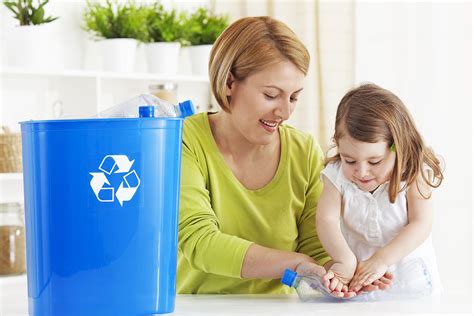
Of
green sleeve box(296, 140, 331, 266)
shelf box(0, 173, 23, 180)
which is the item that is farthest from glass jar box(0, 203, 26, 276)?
green sleeve box(296, 140, 331, 266)

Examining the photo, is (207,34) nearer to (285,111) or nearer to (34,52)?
(34,52)

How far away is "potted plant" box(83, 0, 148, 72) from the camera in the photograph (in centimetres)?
328

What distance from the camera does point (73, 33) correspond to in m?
3.39

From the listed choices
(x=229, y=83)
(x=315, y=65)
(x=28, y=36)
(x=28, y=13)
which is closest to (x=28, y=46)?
(x=28, y=36)

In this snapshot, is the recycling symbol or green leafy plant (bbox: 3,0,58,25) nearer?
the recycling symbol

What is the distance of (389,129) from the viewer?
1.53 m

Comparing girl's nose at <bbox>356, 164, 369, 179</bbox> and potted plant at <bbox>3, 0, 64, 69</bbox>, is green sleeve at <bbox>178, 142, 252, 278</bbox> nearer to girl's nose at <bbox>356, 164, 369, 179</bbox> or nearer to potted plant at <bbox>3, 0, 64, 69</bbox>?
girl's nose at <bbox>356, 164, 369, 179</bbox>

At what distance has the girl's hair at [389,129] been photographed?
153 centimetres

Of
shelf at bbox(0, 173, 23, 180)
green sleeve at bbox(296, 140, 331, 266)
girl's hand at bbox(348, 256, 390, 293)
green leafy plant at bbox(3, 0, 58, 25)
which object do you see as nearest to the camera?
girl's hand at bbox(348, 256, 390, 293)

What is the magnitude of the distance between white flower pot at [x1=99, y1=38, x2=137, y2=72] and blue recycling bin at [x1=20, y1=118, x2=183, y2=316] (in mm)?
2103

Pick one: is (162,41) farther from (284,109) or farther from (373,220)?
(373,220)

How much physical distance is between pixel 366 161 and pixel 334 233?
0.16 metres

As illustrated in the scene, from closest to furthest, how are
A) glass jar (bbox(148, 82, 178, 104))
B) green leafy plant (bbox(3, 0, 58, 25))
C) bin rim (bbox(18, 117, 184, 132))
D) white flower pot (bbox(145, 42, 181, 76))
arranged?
bin rim (bbox(18, 117, 184, 132))
green leafy plant (bbox(3, 0, 58, 25))
glass jar (bbox(148, 82, 178, 104))
white flower pot (bbox(145, 42, 181, 76))

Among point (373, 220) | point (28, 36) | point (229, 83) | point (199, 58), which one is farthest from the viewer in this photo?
point (199, 58)
